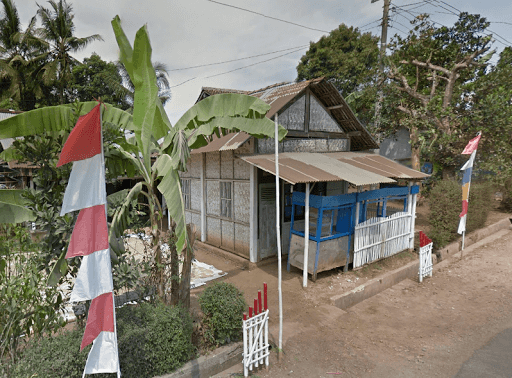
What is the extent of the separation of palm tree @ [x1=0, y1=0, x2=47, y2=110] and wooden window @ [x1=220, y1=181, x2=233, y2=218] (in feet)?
68.7

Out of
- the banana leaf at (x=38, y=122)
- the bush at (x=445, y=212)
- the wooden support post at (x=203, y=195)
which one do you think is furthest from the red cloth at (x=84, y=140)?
the bush at (x=445, y=212)

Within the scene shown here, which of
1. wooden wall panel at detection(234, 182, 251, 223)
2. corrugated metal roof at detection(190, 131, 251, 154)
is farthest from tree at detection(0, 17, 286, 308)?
wooden wall panel at detection(234, 182, 251, 223)

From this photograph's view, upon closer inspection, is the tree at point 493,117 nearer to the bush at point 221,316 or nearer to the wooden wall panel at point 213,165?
the wooden wall panel at point 213,165

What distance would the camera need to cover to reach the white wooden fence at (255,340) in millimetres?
3990

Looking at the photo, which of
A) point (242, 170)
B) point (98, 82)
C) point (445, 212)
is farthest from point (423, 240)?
point (98, 82)

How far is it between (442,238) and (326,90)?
19.2ft

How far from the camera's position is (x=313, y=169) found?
22.7 feet

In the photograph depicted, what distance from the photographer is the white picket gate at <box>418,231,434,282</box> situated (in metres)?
7.63

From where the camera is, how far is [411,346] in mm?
4988

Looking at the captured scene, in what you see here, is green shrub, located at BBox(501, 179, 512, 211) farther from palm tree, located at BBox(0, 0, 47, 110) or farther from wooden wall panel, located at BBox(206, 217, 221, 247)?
palm tree, located at BBox(0, 0, 47, 110)

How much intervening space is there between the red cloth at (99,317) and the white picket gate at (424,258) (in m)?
7.31

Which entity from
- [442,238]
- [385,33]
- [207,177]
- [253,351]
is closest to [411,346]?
[253,351]

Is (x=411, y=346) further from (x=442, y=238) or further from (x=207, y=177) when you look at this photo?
(x=207, y=177)

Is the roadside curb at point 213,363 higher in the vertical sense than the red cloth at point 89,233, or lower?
lower
